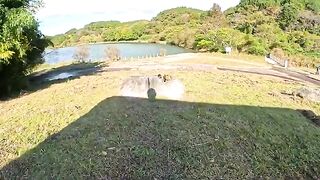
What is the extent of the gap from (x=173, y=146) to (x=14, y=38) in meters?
6.37

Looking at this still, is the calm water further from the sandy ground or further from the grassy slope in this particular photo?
the grassy slope

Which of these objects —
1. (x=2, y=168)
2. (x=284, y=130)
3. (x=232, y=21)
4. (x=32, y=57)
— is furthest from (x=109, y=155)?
(x=232, y=21)

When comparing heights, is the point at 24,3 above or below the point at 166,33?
above

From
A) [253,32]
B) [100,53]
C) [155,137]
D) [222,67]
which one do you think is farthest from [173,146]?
[253,32]

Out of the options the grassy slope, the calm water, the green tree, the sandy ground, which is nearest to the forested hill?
the calm water

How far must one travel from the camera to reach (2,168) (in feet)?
26.1

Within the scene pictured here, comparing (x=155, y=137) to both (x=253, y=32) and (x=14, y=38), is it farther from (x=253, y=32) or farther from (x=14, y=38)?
(x=253, y=32)

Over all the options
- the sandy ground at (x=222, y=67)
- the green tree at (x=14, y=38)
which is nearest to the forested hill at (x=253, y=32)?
the sandy ground at (x=222, y=67)

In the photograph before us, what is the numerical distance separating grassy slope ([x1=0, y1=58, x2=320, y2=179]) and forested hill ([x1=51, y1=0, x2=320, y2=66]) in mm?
21604

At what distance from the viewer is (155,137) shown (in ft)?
30.8

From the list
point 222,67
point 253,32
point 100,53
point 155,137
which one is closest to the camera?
point 155,137

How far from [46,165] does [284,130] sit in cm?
651

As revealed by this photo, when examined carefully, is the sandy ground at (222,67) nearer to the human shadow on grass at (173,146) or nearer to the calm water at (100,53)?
the human shadow on grass at (173,146)

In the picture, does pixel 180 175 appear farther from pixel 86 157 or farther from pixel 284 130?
pixel 284 130
